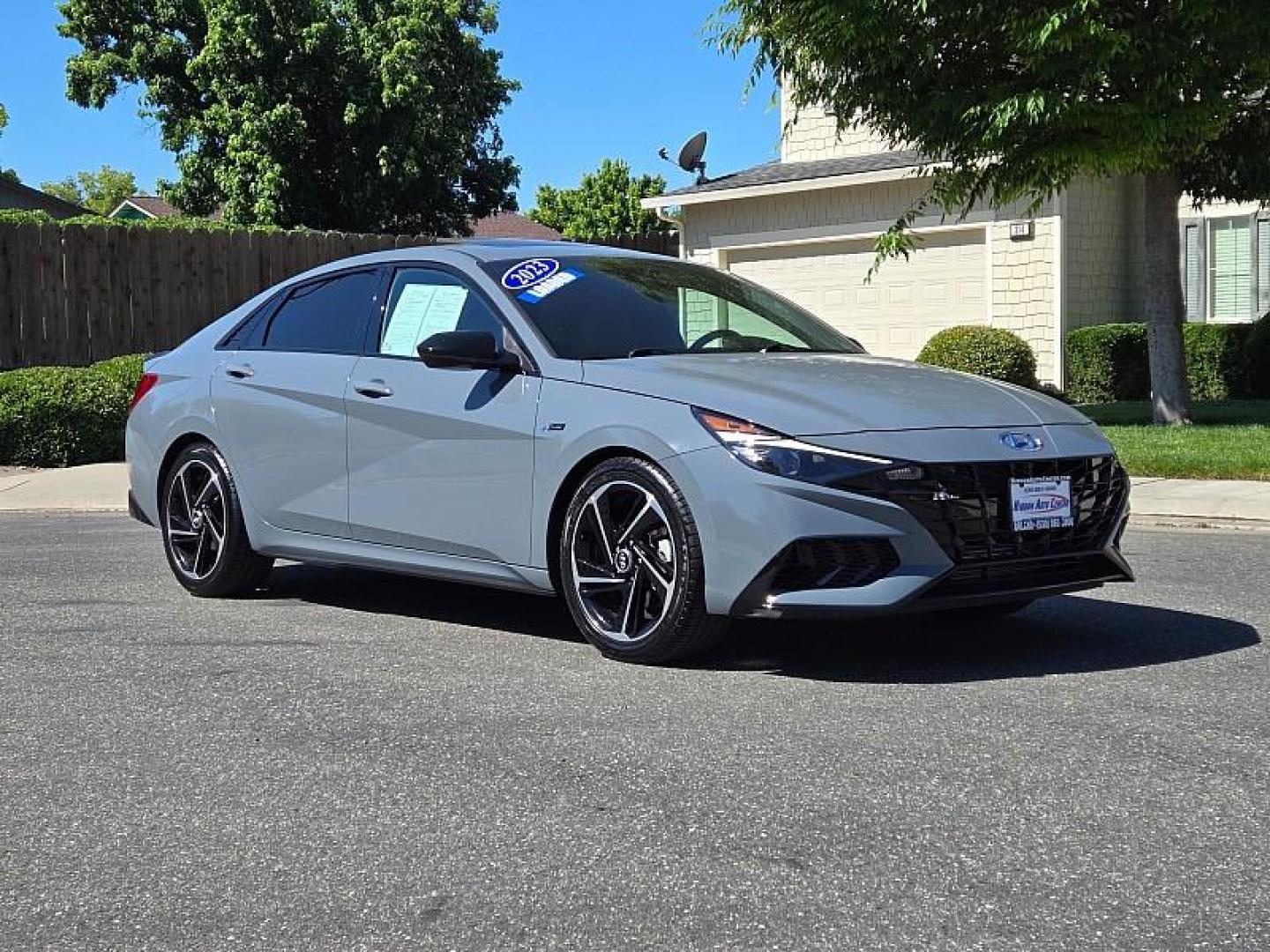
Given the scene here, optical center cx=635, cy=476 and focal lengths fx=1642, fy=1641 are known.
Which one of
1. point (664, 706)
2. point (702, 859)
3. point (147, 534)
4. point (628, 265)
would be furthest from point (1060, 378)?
point (702, 859)

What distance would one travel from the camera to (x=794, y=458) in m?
5.33

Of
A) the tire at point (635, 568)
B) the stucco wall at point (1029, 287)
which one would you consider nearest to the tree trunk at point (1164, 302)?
the stucco wall at point (1029, 287)

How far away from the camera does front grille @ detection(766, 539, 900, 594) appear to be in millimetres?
5293

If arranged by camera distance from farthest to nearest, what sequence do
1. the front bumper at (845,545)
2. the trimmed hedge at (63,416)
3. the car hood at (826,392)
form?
the trimmed hedge at (63,416) → the car hood at (826,392) → the front bumper at (845,545)

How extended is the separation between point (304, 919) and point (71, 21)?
3674 cm

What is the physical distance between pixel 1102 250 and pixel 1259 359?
254cm

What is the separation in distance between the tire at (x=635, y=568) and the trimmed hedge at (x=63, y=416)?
34.9 feet

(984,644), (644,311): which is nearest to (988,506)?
A: (984,644)

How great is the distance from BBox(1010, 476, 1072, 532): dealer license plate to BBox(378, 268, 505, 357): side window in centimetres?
218

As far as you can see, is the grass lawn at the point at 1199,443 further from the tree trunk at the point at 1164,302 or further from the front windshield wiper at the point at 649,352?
the front windshield wiper at the point at 649,352

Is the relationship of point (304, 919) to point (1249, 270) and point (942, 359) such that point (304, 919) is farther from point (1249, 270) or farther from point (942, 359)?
point (1249, 270)

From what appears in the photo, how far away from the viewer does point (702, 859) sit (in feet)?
12.1

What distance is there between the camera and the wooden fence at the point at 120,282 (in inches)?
764

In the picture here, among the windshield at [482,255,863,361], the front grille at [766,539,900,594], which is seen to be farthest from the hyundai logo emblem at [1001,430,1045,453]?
the windshield at [482,255,863,361]
